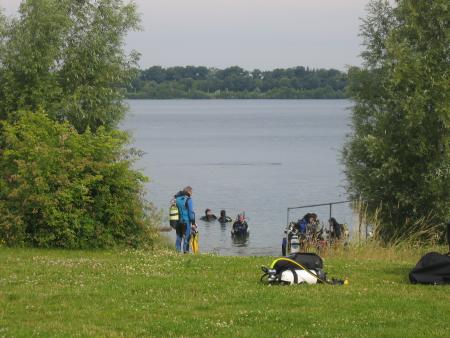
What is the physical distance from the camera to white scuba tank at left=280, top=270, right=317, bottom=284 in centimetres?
1097

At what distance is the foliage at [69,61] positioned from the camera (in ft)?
87.2

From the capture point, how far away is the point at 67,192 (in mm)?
17125

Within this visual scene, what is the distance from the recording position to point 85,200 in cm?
1742

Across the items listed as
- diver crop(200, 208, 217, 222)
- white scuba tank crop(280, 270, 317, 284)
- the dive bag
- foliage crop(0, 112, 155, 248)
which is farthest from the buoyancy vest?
diver crop(200, 208, 217, 222)

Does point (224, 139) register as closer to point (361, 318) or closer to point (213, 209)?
point (213, 209)

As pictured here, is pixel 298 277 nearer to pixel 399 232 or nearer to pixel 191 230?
pixel 191 230

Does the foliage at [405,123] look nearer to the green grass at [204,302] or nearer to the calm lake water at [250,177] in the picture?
the calm lake water at [250,177]

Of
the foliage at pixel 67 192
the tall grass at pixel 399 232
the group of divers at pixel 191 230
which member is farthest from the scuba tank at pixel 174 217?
the tall grass at pixel 399 232

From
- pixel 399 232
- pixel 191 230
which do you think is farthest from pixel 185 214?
pixel 399 232

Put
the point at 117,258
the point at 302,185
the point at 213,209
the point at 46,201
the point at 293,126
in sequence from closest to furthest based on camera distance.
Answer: the point at 117,258 → the point at 46,201 → the point at 213,209 → the point at 302,185 → the point at 293,126

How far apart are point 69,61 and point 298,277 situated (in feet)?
61.4

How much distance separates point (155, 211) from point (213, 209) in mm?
32204

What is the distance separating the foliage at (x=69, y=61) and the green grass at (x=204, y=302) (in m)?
14.2

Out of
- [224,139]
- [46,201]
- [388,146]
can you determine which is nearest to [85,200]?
[46,201]
